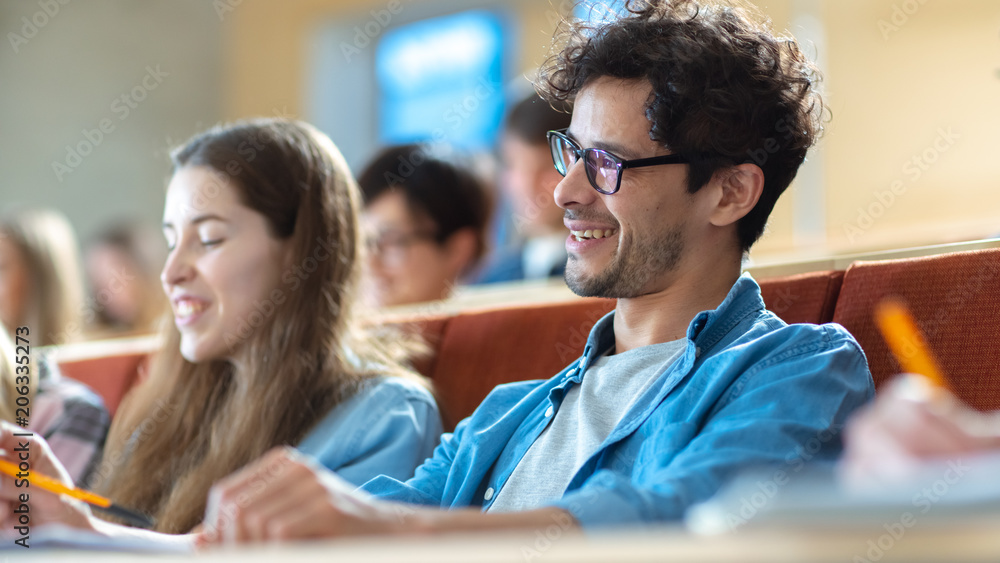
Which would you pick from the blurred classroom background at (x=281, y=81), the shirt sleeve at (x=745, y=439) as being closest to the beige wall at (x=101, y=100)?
the blurred classroom background at (x=281, y=81)

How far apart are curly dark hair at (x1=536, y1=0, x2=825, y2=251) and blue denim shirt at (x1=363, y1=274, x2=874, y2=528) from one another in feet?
0.58

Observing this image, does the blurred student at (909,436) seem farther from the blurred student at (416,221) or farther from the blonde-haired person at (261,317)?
the blurred student at (416,221)

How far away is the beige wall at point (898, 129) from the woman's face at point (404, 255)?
5.43 feet

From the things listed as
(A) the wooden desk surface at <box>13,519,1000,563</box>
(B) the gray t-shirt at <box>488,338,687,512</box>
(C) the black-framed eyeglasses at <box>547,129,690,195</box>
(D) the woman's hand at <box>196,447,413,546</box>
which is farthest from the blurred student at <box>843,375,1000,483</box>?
(C) the black-framed eyeglasses at <box>547,129,690,195</box>

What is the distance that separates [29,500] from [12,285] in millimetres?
1456

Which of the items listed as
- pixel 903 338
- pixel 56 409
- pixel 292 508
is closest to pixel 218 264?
pixel 56 409

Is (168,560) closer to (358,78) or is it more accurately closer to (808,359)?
(808,359)

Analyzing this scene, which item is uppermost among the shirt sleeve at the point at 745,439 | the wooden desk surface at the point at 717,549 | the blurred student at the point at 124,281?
the wooden desk surface at the point at 717,549

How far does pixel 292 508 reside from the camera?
0.81m

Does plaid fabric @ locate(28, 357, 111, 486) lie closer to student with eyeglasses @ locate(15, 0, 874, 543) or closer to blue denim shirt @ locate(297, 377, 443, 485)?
blue denim shirt @ locate(297, 377, 443, 485)

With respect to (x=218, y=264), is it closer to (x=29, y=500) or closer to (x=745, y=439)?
(x=29, y=500)

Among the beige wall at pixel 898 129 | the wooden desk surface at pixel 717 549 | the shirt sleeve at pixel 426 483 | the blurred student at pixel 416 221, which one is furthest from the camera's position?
Answer: the beige wall at pixel 898 129

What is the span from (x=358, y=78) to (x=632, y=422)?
17.7 feet

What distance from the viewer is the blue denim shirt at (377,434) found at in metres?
1.57
